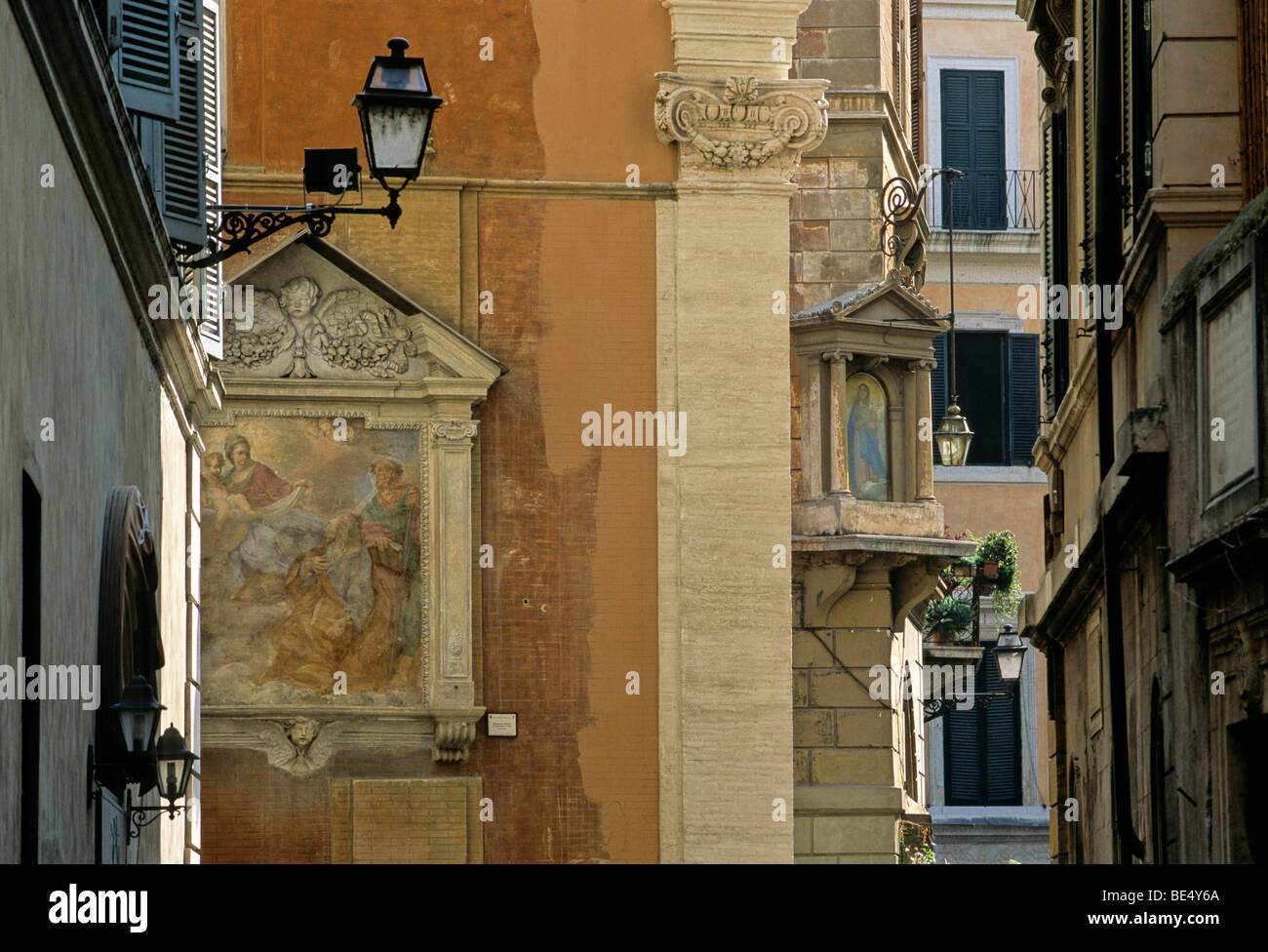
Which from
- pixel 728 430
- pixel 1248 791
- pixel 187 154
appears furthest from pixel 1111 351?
pixel 728 430

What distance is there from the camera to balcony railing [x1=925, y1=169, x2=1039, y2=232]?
120ft

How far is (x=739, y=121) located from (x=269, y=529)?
4732 mm

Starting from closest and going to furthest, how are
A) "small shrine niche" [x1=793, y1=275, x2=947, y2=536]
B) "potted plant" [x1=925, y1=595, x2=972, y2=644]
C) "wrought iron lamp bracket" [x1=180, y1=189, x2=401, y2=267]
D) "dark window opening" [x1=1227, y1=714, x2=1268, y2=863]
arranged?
"dark window opening" [x1=1227, y1=714, x2=1268, y2=863]
"wrought iron lamp bracket" [x1=180, y1=189, x2=401, y2=267]
"small shrine niche" [x1=793, y1=275, x2=947, y2=536]
"potted plant" [x1=925, y1=595, x2=972, y2=644]

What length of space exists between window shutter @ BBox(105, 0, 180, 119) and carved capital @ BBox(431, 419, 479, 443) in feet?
21.7

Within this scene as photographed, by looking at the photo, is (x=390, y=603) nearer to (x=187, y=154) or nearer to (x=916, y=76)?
(x=187, y=154)

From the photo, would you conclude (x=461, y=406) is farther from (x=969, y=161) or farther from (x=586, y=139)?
(x=969, y=161)

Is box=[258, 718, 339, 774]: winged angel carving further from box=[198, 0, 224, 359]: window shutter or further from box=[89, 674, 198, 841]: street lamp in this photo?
box=[89, 674, 198, 841]: street lamp

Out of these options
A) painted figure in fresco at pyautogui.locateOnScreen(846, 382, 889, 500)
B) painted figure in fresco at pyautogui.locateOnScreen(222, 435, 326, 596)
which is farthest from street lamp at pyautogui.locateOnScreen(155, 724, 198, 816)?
painted figure in fresco at pyautogui.locateOnScreen(846, 382, 889, 500)

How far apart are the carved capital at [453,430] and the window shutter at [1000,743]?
1729 centimetres

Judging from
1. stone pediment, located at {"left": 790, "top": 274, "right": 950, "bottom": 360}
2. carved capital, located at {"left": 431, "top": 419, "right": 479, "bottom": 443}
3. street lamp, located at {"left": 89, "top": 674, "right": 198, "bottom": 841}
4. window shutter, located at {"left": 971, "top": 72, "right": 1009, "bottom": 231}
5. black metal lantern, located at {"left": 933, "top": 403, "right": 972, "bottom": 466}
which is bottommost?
street lamp, located at {"left": 89, "top": 674, "right": 198, "bottom": 841}

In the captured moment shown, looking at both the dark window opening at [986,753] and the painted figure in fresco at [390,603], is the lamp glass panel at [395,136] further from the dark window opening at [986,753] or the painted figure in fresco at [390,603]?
the dark window opening at [986,753]

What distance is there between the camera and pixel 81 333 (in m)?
10.2

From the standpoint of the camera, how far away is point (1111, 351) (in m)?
14.0
